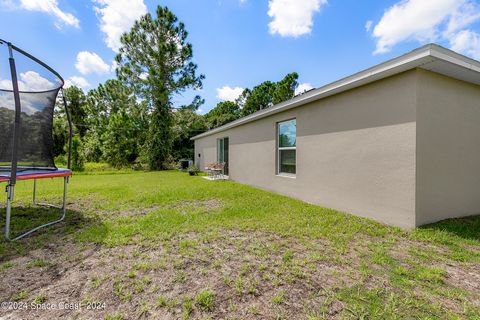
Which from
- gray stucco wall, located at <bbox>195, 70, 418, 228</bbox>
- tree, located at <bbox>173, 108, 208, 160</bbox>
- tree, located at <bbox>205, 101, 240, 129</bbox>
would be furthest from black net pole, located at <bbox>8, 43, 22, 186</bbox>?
tree, located at <bbox>205, 101, 240, 129</bbox>

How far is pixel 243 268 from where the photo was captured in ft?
7.30

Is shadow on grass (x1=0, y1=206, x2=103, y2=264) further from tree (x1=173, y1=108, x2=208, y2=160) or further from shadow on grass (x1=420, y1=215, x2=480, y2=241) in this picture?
tree (x1=173, y1=108, x2=208, y2=160)

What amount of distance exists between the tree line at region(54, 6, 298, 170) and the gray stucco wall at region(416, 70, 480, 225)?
15025 mm

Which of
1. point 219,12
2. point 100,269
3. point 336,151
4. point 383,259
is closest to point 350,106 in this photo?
point 336,151

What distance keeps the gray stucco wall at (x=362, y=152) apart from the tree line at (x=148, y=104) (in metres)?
12.2

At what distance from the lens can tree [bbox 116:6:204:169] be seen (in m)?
14.8

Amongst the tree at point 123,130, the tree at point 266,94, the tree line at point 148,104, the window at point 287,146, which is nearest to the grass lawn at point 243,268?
the window at point 287,146

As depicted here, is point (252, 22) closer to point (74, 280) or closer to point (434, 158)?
point (434, 158)

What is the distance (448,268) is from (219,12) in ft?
29.3

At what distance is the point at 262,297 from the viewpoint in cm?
178

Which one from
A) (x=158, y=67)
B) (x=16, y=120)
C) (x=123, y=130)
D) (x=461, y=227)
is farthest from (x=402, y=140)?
(x=123, y=130)

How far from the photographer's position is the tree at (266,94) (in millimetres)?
22719

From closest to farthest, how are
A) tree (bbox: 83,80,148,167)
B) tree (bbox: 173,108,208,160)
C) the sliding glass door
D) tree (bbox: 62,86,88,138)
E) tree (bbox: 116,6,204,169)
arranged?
the sliding glass door → tree (bbox: 116,6,204,169) → tree (bbox: 83,80,148,167) → tree (bbox: 173,108,208,160) → tree (bbox: 62,86,88,138)

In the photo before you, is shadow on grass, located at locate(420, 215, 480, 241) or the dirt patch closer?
the dirt patch
